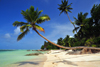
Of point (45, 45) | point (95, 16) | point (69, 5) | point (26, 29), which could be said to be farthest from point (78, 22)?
point (45, 45)

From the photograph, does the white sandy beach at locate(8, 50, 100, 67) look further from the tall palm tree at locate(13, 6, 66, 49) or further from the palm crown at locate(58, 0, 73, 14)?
the palm crown at locate(58, 0, 73, 14)

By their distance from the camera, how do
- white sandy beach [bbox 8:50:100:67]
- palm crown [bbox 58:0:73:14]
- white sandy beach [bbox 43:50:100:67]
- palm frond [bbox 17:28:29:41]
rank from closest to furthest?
1. white sandy beach [bbox 43:50:100:67]
2. white sandy beach [bbox 8:50:100:67]
3. palm frond [bbox 17:28:29:41]
4. palm crown [bbox 58:0:73:14]

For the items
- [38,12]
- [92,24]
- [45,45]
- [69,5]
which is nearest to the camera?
[38,12]

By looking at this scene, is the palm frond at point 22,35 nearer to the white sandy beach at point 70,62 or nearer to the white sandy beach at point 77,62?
the white sandy beach at point 70,62

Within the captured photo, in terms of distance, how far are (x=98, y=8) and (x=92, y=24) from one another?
284cm

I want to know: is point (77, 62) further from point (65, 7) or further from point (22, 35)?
point (65, 7)

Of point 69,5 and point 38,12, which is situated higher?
point 69,5

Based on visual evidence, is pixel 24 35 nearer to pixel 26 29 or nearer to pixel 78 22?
pixel 26 29

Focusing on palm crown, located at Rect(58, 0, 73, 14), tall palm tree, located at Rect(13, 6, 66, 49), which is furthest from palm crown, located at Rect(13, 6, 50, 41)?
palm crown, located at Rect(58, 0, 73, 14)

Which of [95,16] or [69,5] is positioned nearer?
[95,16]

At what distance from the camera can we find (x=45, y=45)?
7512 centimetres

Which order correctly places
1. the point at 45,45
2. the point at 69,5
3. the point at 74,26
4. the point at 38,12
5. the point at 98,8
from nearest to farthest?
1. the point at 38,12
2. the point at 98,8
3. the point at 74,26
4. the point at 69,5
5. the point at 45,45

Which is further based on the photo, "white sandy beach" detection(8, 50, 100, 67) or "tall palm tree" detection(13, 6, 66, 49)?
"tall palm tree" detection(13, 6, 66, 49)

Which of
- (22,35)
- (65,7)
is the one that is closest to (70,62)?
(22,35)
